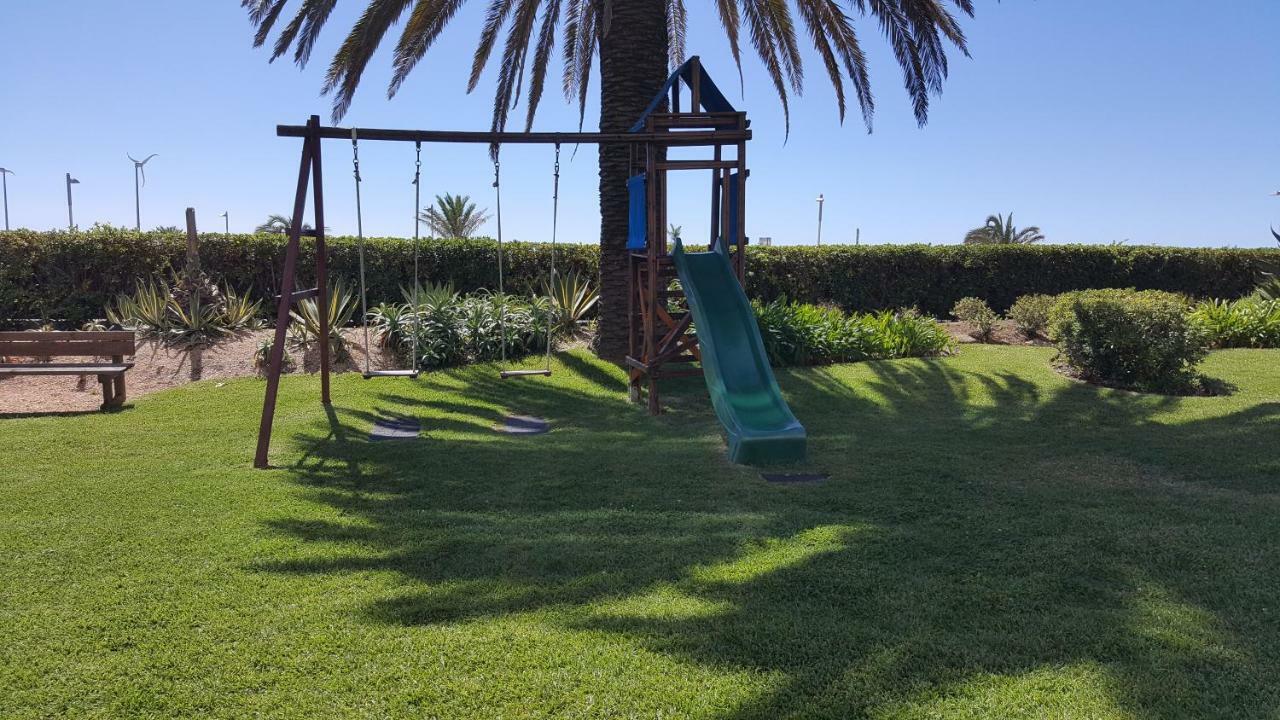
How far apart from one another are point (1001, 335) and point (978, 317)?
1.70ft

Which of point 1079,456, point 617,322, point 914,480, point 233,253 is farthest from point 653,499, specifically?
point 233,253

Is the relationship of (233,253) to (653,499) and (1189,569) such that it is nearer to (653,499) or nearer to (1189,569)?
(653,499)

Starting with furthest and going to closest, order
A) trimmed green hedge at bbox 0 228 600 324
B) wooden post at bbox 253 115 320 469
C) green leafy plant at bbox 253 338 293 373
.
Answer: trimmed green hedge at bbox 0 228 600 324 < green leafy plant at bbox 253 338 293 373 < wooden post at bbox 253 115 320 469

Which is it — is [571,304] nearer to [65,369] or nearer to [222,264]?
[222,264]

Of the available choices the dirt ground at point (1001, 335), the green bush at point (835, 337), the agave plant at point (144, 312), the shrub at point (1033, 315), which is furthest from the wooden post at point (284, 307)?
the shrub at point (1033, 315)

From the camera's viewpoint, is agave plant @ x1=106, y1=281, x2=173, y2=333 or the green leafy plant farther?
agave plant @ x1=106, y1=281, x2=173, y2=333

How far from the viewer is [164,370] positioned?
34.9ft

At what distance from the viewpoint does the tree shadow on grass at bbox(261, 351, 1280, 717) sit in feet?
10.1

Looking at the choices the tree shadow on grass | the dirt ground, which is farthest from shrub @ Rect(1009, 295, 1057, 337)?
the tree shadow on grass

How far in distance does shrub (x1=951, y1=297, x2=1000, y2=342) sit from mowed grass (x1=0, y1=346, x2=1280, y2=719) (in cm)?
607

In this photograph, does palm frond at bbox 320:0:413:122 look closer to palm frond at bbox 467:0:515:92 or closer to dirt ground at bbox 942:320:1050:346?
palm frond at bbox 467:0:515:92

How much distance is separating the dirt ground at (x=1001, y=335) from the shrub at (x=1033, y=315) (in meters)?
0.14

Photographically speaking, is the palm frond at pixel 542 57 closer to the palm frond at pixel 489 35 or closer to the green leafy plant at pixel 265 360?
the palm frond at pixel 489 35

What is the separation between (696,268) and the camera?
7.96 metres
